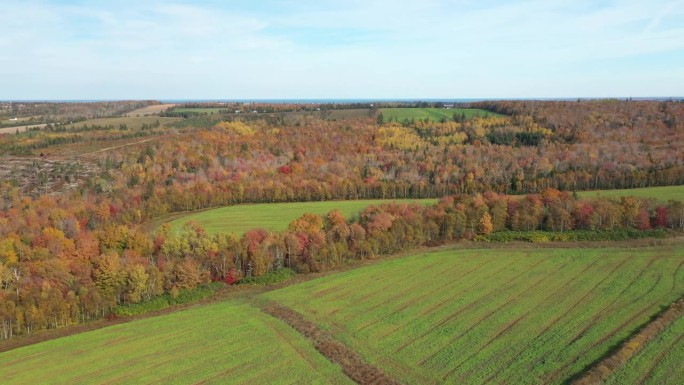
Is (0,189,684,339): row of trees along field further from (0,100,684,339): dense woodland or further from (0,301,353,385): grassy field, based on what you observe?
(0,301,353,385): grassy field

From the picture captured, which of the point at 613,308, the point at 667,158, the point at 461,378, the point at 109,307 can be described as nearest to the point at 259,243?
the point at 109,307

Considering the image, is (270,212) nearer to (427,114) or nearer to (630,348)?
(630,348)

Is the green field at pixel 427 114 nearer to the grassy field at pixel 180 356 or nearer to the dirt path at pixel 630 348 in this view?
the dirt path at pixel 630 348

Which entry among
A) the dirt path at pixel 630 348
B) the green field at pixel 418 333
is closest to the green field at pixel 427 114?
the green field at pixel 418 333

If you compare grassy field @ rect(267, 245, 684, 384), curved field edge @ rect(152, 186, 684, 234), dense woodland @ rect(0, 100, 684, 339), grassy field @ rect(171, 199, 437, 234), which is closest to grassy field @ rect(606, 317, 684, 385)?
grassy field @ rect(267, 245, 684, 384)

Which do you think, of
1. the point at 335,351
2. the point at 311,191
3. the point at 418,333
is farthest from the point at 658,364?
the point at 311,191

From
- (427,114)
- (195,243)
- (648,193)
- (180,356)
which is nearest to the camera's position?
(180,356)
